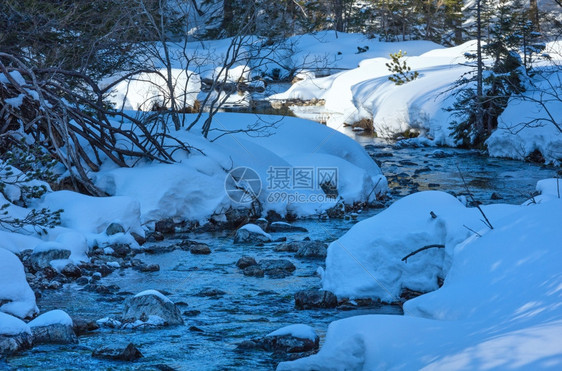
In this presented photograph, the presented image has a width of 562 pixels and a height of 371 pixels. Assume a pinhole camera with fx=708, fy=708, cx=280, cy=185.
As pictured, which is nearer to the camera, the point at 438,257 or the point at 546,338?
the point at 546,338

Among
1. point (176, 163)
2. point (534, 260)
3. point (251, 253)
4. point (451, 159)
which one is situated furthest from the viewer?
point (451, 159)

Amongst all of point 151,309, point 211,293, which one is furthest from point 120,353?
point 211,293

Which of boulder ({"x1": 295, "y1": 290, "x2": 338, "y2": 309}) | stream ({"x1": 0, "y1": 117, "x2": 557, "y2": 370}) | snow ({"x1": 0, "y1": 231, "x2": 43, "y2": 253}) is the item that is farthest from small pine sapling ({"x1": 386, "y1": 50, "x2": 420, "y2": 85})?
boulder ({"x1": 295, "y1": 290, "x2": 338, "y2": 309})

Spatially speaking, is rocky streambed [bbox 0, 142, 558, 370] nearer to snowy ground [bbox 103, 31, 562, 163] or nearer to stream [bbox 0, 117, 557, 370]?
stream [bbox 0, 117, 557, 370]

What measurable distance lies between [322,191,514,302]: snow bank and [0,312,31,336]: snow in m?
2.99

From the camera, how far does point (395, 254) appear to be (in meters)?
7.03

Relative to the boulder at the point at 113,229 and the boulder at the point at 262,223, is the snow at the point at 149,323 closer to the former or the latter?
the boulder at the point at 113,229

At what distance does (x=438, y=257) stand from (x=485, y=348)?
3.58m

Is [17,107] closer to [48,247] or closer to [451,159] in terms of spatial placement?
[48,247]

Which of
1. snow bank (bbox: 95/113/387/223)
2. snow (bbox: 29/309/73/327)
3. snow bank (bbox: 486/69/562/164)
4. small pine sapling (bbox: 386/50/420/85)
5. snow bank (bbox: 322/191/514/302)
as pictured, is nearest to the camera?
snow (bbox: 29/309/73/327)

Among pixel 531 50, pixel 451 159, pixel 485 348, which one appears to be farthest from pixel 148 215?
pixel 531 50

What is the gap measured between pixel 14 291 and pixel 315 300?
2.79m

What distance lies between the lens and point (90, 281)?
7.67 metres

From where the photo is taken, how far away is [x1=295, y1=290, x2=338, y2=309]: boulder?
22.5 feet
